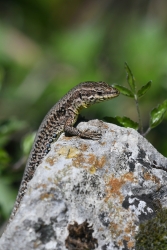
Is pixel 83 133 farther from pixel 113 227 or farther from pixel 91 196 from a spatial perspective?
pixel 113 227

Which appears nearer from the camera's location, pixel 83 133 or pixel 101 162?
pixel 101 162

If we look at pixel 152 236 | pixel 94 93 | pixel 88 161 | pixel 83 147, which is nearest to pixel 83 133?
pixel 83 147

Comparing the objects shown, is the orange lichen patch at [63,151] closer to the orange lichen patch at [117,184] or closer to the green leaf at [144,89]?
the orange lichen patch at [117,184]

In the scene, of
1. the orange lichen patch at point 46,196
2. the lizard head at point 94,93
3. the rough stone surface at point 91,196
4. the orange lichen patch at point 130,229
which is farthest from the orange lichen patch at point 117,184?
the lizard head at point 94,93

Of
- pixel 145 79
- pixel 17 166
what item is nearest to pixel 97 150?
pixel 17 166

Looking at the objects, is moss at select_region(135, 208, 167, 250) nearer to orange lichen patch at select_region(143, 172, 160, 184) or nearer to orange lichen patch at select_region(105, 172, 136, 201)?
orange lichen patch at select_region(105, 172, 136, 201)

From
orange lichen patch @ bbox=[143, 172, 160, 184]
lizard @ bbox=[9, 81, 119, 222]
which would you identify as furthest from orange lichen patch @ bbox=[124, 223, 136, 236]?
lizard @ bbox=[9, 81, 119, 222]
